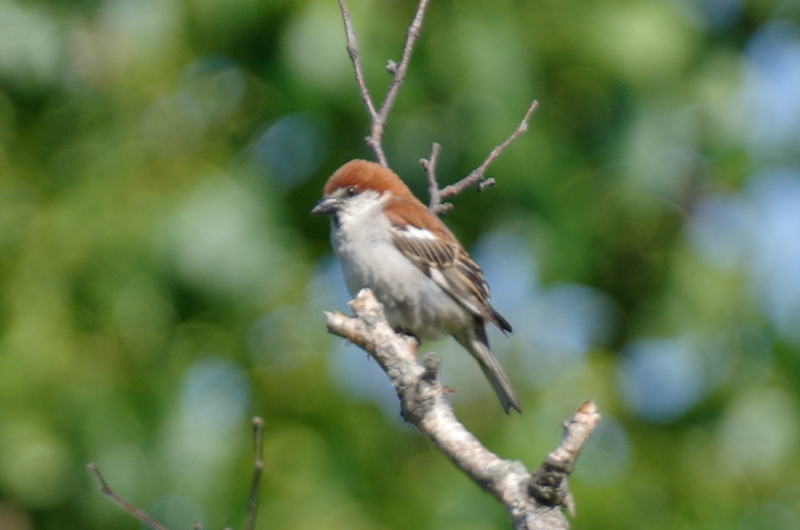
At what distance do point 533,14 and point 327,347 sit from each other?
6.03ft

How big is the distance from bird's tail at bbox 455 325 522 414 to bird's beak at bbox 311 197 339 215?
81 centimetres

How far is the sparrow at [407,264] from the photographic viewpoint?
3707 mm

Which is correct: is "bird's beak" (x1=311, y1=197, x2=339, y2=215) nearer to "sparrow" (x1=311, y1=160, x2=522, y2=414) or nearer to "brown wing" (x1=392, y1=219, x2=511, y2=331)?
"sparrow" (x1=311, y1=160, x2=522, y2=414)

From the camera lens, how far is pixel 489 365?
3848 mm

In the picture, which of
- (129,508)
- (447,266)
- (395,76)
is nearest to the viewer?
(129,508)

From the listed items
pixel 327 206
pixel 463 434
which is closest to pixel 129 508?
pixel 463 434

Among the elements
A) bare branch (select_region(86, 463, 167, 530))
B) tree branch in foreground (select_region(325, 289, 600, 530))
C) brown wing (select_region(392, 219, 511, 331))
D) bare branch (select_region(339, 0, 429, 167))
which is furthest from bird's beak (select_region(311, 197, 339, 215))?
bare branch (select_region(86, 463, 167, 530))

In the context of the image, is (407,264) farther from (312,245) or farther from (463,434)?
(463,434)

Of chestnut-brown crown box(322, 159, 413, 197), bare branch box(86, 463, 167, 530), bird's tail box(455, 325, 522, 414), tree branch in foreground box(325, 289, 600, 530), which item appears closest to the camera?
tree branch in foreground box(325, 289, 600, 530)

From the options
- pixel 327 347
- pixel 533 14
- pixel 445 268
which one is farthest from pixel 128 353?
pixel 533 14

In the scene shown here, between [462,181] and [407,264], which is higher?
[462,181]

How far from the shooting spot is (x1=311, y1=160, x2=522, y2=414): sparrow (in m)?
3.71

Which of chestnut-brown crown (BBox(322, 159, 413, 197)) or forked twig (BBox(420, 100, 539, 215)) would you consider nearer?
forked twig (BBox(420, 100, 539, 215))

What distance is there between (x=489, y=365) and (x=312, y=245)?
1.08m
